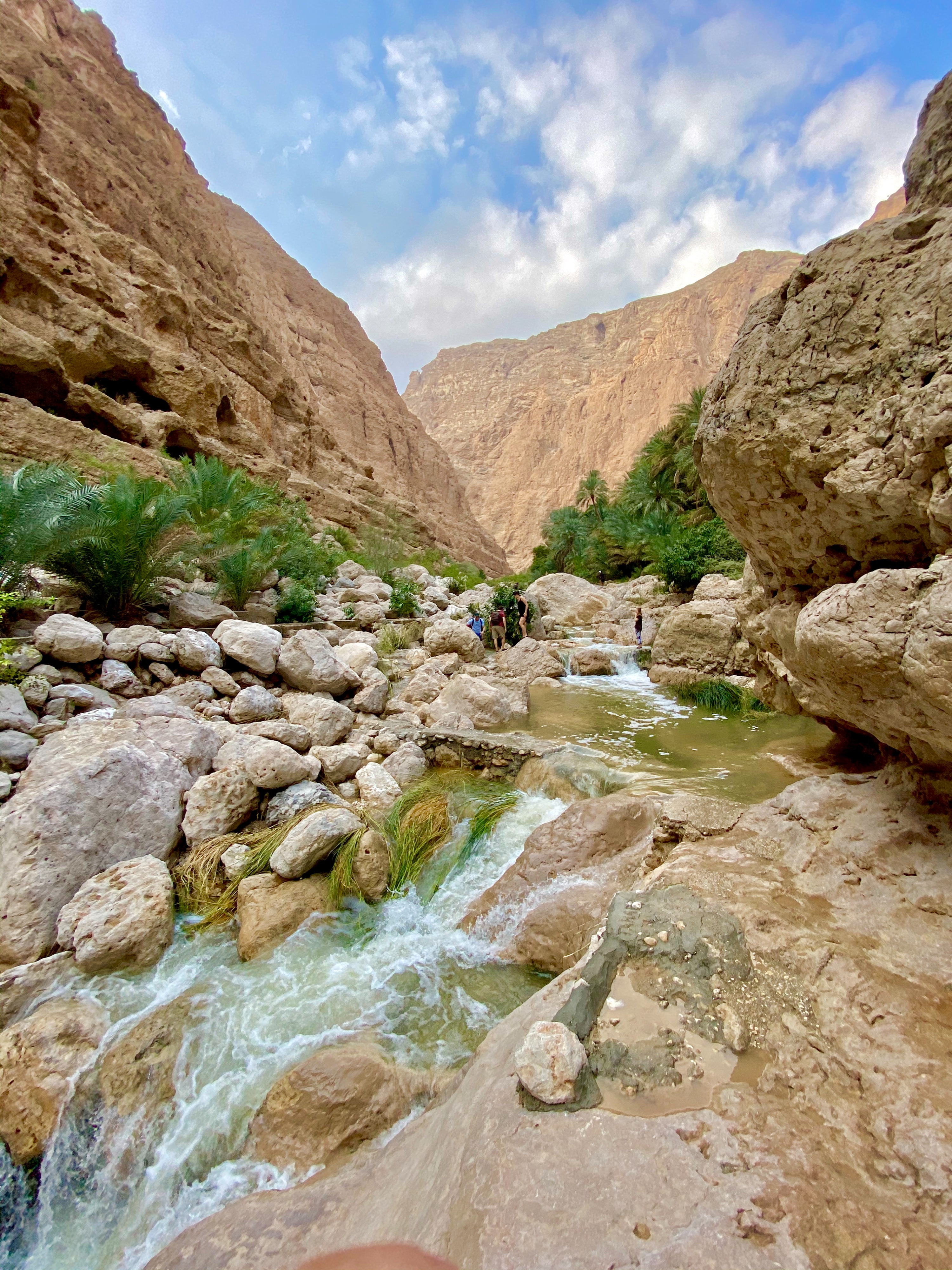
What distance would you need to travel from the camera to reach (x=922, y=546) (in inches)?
97.3

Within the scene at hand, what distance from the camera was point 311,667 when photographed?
19.7 ft

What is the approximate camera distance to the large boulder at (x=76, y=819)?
111 inches

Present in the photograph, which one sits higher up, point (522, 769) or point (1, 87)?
point (1, 87)

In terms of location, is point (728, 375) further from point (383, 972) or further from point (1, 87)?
point (1, 87)

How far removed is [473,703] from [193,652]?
3.36 metres

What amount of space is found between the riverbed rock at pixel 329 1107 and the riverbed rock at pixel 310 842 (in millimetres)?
1241

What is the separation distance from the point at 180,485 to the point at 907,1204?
1099cm

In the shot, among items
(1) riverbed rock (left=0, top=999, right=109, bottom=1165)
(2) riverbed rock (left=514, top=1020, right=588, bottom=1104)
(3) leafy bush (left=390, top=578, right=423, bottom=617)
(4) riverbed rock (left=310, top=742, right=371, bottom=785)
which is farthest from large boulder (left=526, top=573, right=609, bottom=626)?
(2) riverbed rock (left=514, top=1020, right=588, bottom=1104)

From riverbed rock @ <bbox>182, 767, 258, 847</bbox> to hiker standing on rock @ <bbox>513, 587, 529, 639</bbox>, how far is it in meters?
9.10

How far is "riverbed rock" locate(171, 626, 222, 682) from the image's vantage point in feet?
17.9

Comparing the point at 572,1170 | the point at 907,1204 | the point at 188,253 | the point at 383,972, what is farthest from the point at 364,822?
the point at 188,253

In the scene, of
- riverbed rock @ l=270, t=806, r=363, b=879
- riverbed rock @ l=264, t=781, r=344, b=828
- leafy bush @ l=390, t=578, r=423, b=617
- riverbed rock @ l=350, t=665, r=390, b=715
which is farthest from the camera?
leafy bush @ l=390, t=578, r=423, b=617

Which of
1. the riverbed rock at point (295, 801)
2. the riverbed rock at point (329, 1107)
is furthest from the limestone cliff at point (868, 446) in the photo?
the riverbed rock at point (295, 801)

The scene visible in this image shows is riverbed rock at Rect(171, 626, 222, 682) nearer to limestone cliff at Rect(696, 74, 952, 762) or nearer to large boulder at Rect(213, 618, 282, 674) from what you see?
large boulder at Rect(213, 618, 282, 674)
